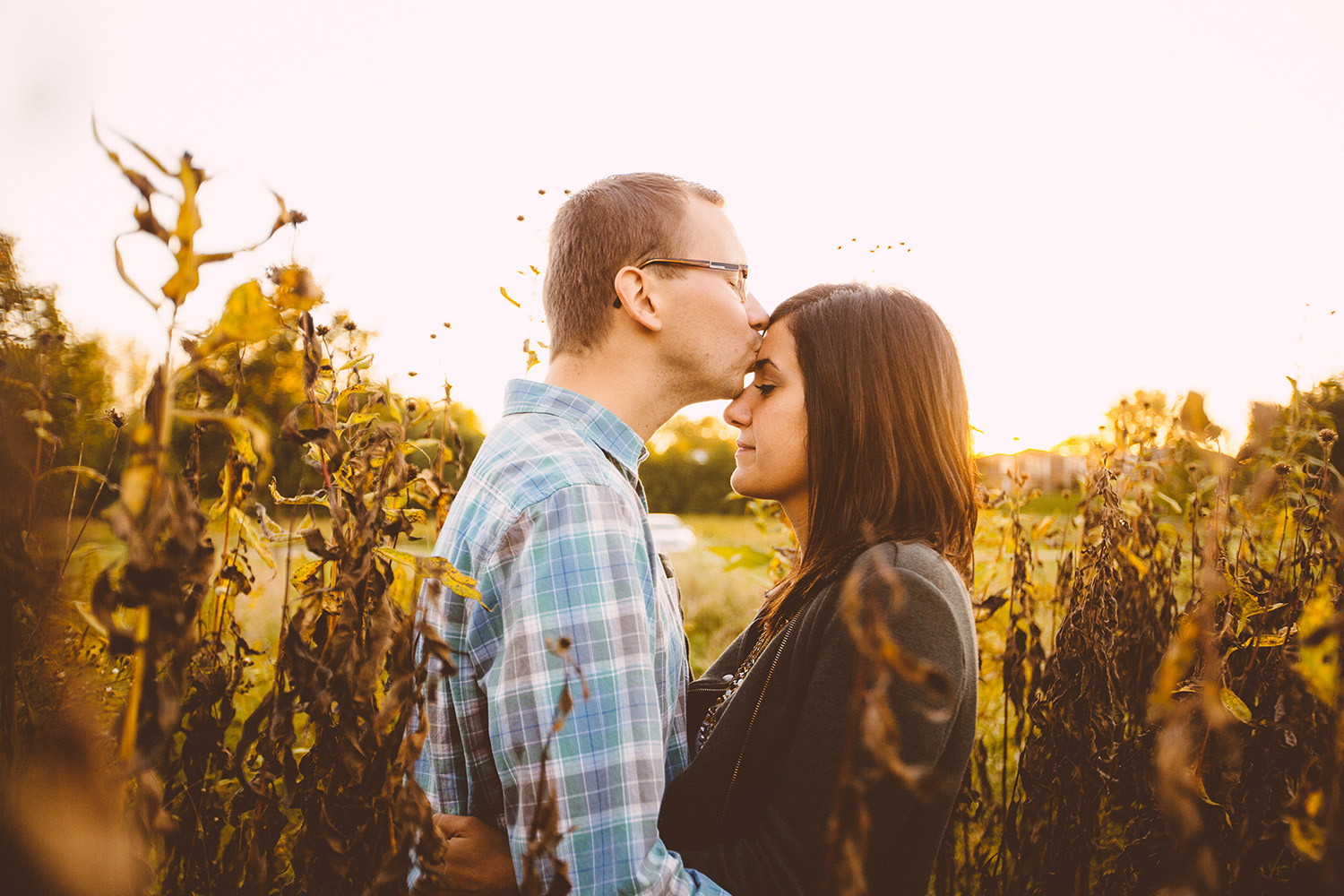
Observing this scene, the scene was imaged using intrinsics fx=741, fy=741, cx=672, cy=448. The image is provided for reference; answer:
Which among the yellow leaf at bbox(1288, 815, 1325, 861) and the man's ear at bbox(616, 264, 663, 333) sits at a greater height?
the man's ear at bbox(616, 264, 663, 333)

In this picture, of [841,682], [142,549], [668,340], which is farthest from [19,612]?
[668,340]

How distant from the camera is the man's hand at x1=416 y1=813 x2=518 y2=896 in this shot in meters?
1.43

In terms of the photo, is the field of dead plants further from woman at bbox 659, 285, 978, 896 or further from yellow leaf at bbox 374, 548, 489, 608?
woman at bbox 659, 285, 978, 896

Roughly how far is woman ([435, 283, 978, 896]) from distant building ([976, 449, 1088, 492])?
809 mm

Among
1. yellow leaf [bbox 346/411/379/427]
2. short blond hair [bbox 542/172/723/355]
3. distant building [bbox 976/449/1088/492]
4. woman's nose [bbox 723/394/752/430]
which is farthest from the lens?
distant building [bbox 976/449/1088/492]

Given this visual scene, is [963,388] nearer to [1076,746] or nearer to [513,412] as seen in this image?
[1076,746]

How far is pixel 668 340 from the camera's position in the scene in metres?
1.98

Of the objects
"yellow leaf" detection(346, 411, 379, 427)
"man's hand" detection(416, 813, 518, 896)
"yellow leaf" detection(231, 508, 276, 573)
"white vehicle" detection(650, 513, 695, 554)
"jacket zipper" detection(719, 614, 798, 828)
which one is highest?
"yellow leaf" detection(346, 411, 379, 427)

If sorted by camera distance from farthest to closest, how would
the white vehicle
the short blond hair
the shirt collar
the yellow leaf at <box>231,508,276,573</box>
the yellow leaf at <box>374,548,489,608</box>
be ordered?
the white vehicle
the short blond hair
the shirt collar
the yellow leaf at <box>231,508,276,573</box>
the yellow leaf at <box>374,548,489,608</box>

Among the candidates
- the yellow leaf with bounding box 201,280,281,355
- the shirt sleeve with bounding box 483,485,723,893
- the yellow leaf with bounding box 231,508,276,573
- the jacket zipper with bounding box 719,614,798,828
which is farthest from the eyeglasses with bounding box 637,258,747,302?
the yellow leaf with bounding box 201,280,281,355

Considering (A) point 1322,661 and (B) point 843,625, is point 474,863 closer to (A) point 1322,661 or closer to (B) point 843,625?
(B) point 843,625

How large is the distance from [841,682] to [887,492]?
606mm

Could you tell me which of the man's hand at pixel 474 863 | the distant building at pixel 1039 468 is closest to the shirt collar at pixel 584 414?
the man's hand at pixel 474 863

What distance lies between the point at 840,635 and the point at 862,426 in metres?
0.66
